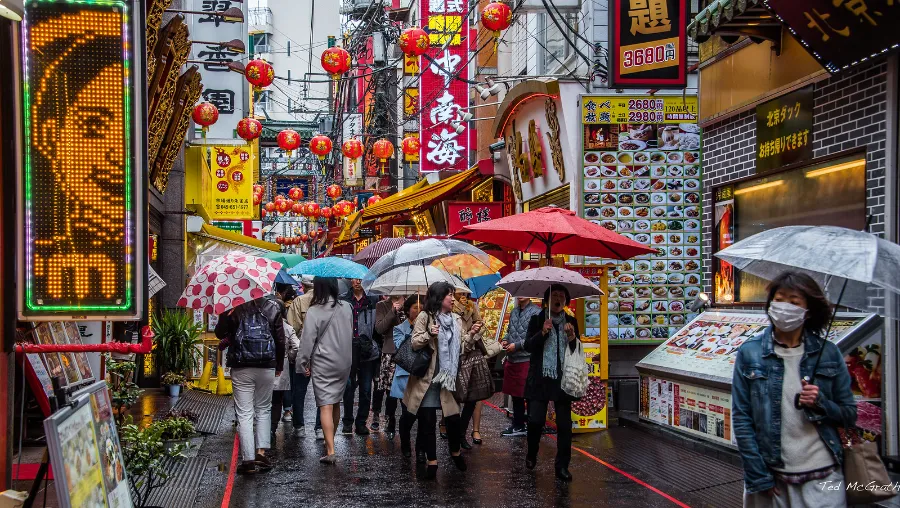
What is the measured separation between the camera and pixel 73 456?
4.32 meters

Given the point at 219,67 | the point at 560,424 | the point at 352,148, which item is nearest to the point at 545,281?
the point at 560,424

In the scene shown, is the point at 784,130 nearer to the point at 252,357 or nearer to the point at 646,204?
the point at 646,204

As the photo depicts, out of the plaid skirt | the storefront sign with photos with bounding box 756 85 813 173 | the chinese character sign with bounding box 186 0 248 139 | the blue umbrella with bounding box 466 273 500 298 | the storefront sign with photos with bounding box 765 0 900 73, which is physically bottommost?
the plaid skirt

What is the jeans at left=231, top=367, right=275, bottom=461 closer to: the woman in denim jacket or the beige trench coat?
the beige trench coat

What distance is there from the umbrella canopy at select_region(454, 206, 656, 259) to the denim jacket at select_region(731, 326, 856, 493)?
17.4ft

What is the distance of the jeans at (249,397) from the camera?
9.77 meters

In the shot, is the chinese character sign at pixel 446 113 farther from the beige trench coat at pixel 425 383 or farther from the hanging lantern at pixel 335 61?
the beige trench coat at pixel 425 383

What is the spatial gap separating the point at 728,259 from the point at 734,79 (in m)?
6.90

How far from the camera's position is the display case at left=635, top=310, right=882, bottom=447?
8.78m

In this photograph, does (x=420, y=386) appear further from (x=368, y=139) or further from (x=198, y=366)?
(x=368, y=139)

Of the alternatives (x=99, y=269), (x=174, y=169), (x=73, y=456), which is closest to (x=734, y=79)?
(x=99, y=269)

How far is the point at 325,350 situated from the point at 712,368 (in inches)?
171

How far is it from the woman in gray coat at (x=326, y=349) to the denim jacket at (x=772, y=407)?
6.16 m

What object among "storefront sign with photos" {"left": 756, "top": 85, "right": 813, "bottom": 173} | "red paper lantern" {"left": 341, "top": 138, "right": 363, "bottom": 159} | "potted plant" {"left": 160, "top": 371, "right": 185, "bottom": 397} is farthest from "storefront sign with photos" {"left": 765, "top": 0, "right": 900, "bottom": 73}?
"red paper lantern" {"left": 341, "top": 138, "right": 363, "bottom": 159}
